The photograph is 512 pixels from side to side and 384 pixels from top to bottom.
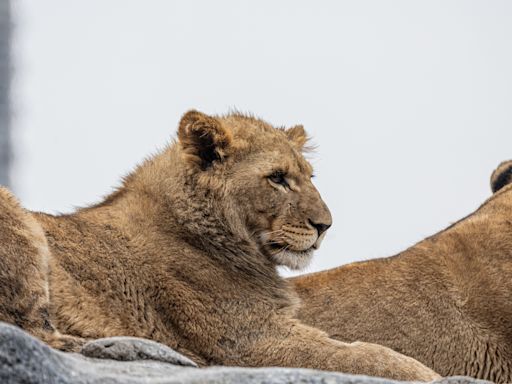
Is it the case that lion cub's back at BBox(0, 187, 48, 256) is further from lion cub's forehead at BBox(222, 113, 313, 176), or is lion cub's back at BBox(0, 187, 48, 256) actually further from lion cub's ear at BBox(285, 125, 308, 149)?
lion cub's ear at BBox(285, 125, 308, 149)

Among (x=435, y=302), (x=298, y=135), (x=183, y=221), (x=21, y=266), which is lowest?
(x=435, y=302)

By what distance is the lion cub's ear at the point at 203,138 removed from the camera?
809 centimetres

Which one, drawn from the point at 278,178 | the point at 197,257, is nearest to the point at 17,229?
the point at 197,257

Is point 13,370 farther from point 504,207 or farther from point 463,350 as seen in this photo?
point 504,207

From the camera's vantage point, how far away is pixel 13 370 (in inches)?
183

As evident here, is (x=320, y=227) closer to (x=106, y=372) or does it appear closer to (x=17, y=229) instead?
(x=17, y=229)

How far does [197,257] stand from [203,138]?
791 mm

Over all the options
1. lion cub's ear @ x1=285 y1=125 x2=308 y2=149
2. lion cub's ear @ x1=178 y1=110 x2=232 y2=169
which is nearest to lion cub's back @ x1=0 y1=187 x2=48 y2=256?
lion cub's ear @ x1=178 y1=110 x2=232 y2=169

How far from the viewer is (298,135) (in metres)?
8.88

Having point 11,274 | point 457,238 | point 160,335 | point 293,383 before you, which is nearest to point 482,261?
point 457,238

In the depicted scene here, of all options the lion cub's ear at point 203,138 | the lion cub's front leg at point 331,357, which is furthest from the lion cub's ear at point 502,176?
the lion cub's front leg at point 331,357

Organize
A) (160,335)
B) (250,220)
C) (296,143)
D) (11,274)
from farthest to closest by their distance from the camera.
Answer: (296,143) < (250,220) < (160,335) < (11,274)

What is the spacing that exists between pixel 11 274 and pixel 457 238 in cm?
414

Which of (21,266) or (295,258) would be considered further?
(295,258)
